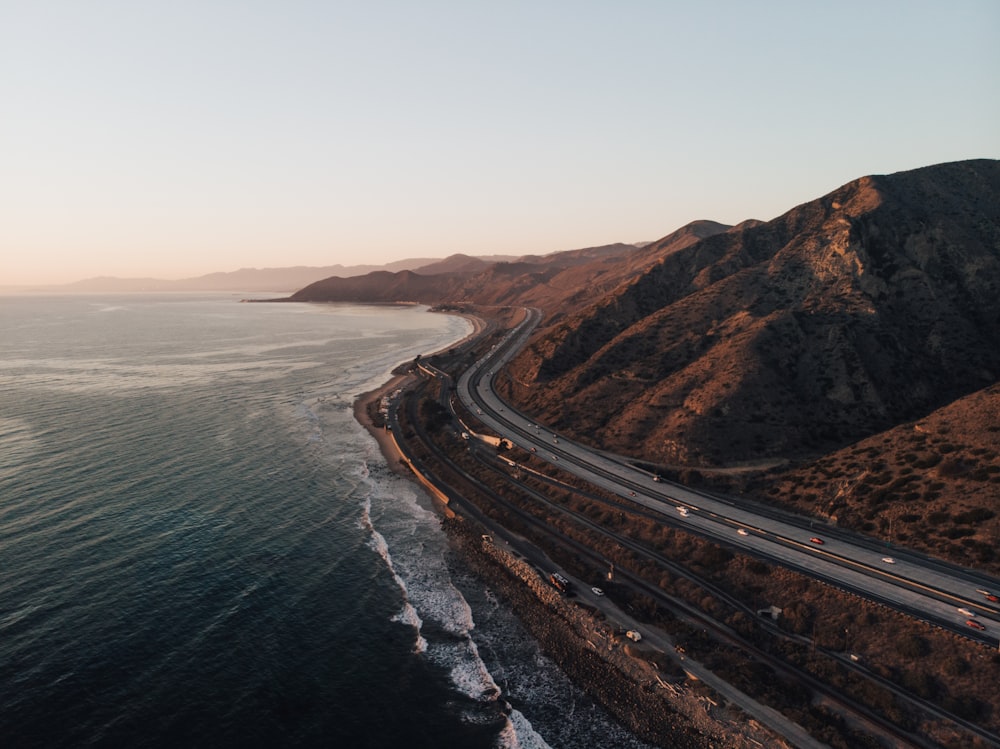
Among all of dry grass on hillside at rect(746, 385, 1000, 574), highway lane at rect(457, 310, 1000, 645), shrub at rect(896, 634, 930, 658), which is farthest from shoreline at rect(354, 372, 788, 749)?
dry grass on hillside at rect(746, 385, 1000, 574)

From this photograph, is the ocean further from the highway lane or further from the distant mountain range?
the distant mountain range

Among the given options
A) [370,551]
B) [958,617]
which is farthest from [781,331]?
[370,551]

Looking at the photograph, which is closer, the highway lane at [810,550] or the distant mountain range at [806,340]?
the highway lane at [810,550]

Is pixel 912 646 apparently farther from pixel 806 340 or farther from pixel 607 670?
pixel 806 340

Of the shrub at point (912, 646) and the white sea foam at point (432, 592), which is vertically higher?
the shrub at point (912, 646)

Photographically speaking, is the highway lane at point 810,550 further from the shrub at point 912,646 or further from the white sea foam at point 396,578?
the white sea foam at point 396,578

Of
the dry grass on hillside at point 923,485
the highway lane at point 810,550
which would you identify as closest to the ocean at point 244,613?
the highway lane at point 810,550

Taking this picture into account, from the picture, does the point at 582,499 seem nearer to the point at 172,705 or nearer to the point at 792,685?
the point at 792,685
